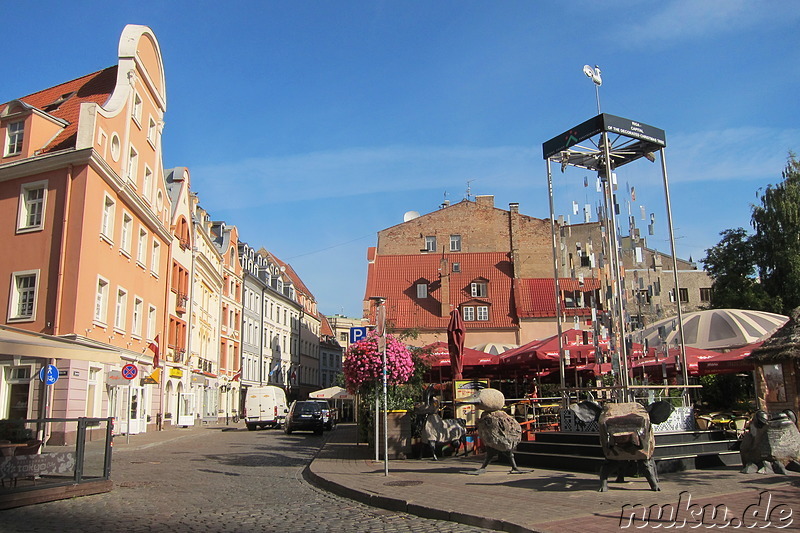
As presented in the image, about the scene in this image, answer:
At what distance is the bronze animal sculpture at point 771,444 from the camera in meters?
9.94

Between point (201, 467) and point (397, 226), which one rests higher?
point (397, 226)

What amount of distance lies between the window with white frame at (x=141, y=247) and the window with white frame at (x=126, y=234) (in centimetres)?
111

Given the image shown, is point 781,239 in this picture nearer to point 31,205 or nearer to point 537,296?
point 537,296

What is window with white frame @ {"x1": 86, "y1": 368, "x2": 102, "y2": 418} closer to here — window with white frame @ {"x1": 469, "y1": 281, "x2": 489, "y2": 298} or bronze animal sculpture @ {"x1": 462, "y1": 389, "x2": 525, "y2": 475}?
bronze animal sculpture @ {"x1": 462, "y1": 389, "x2": 525, "y2": 475}

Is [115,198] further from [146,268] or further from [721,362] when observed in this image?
[721,362]

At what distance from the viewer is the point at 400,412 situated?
15.3m

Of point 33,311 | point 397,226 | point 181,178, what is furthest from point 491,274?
point 33,311

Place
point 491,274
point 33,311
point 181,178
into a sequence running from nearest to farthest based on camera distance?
point 33,311 < point 181,178 < point 491,274

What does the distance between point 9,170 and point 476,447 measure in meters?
19.3

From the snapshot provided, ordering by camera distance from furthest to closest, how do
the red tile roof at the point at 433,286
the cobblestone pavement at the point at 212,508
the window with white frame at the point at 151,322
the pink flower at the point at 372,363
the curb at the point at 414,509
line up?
the red tile roof at the point at 433,286, the window with white frame at the point at 151,322, the pink flower at the point at 372,363, the cobblestone pavement at the point at 212,508, the curb at the point at 414,509

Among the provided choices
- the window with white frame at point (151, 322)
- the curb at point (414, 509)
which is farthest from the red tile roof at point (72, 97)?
the curb at point (414, 509)

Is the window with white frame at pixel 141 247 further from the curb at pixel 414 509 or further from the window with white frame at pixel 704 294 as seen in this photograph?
the window with white frame at pixel 704 294

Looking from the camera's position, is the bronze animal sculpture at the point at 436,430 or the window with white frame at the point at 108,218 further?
the window with white frame at the point at 108,218

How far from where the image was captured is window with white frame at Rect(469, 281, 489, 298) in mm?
43438
